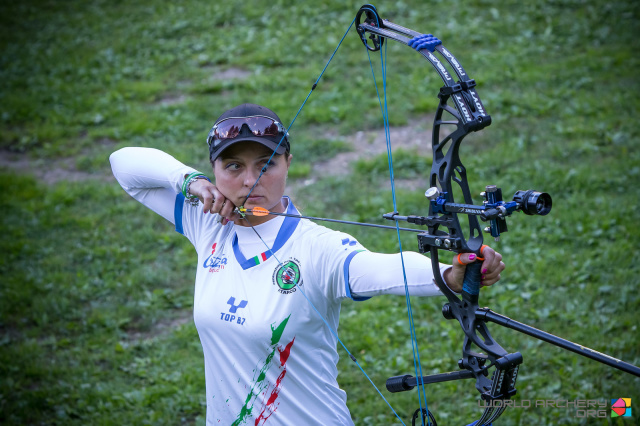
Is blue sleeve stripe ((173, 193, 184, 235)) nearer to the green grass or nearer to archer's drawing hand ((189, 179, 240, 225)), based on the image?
archer's drawing hand ((189, 179, 240, 225))

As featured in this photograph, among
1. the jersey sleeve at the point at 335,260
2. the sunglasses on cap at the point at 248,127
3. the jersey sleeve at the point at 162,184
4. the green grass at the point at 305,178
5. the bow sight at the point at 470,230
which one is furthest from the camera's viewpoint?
the green grass at the point at 305,178

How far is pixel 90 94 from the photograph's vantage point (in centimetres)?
967

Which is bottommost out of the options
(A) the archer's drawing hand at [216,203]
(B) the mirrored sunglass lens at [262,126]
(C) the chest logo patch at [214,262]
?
(C) the chest logo patch at [214,262]

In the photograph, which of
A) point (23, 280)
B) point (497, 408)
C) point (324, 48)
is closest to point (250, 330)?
point (497, 408)

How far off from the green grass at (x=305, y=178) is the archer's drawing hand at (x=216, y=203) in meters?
2.12

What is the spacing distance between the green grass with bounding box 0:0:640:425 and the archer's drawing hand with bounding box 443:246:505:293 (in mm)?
2190

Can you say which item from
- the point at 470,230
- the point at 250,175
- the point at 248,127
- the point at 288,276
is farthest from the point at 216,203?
the point at 470,230

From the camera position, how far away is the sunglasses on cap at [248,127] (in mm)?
2553

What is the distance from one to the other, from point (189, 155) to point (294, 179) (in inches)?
55.2

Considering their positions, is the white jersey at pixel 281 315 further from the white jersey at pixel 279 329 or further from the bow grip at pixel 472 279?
the bow grip at pixel 472 279

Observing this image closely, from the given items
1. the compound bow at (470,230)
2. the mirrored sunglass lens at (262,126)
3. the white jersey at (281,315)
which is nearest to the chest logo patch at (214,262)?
the white jersey at (281,315)

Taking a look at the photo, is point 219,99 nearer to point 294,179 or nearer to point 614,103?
point 294,179

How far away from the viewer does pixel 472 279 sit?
210cm

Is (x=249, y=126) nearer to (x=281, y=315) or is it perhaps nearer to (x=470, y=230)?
(x=281, y=315)
